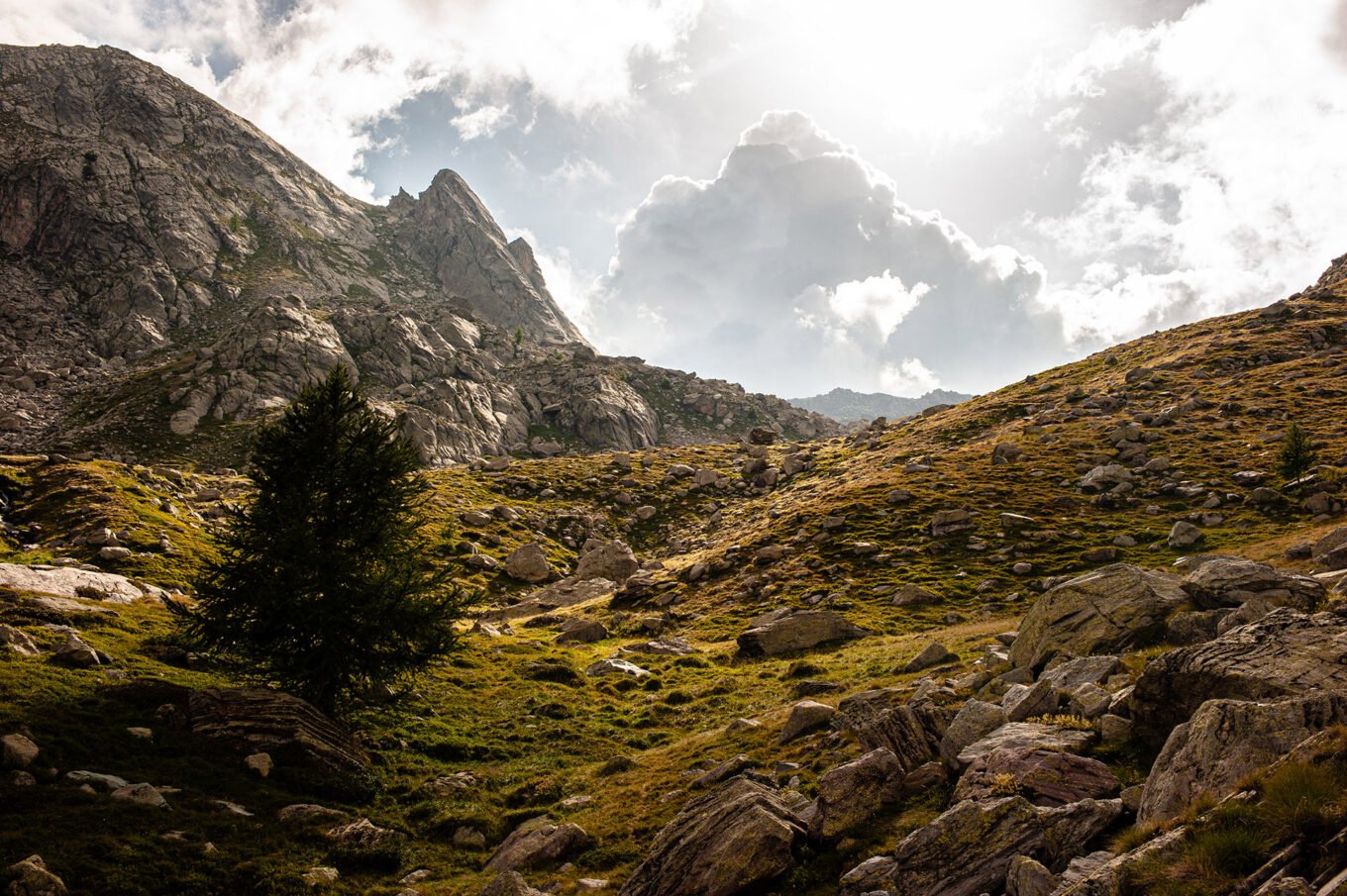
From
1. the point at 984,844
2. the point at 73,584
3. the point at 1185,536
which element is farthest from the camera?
the point at 1185,536

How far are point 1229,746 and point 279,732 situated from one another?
2528cm

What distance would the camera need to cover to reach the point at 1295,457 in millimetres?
52969

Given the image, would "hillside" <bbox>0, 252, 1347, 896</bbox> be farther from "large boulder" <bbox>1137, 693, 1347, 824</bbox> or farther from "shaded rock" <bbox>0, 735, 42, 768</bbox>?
"shaded rock" <bbox>0, 735, 42, 768</bbox>

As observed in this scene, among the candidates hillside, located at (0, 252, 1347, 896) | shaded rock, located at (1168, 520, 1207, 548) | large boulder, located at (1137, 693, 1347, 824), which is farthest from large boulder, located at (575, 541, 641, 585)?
large boulder, located at (1137, 693, 1347, 824)

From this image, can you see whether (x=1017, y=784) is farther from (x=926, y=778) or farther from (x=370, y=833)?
(x=370, y=833)

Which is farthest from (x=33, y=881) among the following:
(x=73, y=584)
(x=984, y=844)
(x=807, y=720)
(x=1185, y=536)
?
(x=1185, y=536)

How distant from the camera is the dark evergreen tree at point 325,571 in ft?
74.4

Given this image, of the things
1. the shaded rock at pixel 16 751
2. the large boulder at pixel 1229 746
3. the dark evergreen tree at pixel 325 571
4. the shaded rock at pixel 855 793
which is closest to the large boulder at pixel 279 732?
the dark evergreen tree at pixel 325 571

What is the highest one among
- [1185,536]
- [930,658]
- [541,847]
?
[1185,536]

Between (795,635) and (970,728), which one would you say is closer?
(970,728)

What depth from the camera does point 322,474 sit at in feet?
81.5

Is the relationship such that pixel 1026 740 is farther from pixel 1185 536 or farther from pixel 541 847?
pixel 1185 536

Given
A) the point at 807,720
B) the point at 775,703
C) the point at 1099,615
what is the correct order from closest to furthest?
1. the point at 1099,615
2. the point at 807,720
3. the point at 775,703

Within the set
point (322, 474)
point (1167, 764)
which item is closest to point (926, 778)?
point (1167, 764)
